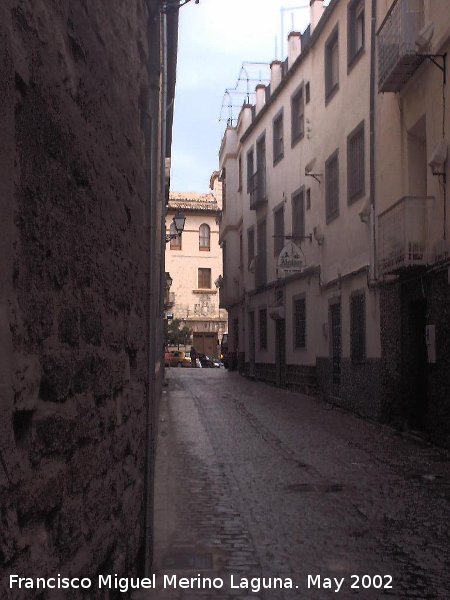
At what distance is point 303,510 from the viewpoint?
6738 millimetres

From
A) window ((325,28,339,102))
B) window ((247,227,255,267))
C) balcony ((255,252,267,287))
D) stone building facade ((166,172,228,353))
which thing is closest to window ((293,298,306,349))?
balcony ((255,252,267,287))

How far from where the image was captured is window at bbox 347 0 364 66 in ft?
52.2

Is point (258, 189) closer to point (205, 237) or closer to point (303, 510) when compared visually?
point (303, 510)

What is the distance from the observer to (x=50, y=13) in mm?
2596

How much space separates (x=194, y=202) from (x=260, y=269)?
26.6 meters

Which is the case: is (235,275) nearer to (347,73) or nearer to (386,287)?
(347,73)

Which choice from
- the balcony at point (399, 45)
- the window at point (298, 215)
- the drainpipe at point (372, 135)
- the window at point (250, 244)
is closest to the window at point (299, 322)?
the window at point (298, 215)

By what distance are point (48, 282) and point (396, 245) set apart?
10.0 m

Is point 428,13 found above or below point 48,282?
above

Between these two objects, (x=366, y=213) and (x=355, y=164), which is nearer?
(x=366, y=213)

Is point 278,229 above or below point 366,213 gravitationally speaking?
above

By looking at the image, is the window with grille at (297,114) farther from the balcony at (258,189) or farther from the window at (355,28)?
the window at (355,28)

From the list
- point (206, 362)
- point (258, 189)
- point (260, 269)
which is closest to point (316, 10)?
point (258, 189)

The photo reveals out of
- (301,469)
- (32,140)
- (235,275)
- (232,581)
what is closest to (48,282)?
(32,140)
